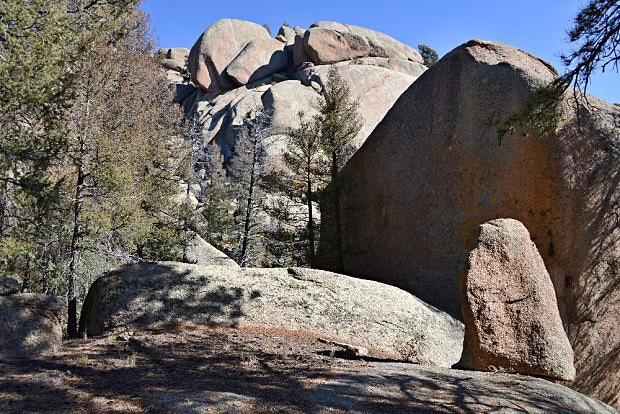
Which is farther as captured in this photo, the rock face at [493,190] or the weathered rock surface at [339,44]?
the weathered rock surface at [339,44]

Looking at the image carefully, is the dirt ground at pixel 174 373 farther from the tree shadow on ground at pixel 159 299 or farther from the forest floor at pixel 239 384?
the tree shadow on ground at pixel 159 299

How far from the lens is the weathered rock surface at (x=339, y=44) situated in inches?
2002

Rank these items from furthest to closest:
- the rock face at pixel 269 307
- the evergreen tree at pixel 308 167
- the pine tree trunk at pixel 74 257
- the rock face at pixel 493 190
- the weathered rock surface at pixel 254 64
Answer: the weathered rock surface at pixel 254 64 < the evergreen tree at pixel 308 167 < the pine tree trunk at pixel 74 257 < the rock face at pixel 493 190 < the rock face at pixel 269 307

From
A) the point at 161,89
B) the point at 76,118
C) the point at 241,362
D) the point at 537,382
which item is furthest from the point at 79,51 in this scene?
the point at 161,89

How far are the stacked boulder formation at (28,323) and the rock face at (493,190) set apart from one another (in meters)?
8.23

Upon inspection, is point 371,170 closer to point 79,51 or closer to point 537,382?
point 79,51

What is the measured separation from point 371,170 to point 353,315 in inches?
264

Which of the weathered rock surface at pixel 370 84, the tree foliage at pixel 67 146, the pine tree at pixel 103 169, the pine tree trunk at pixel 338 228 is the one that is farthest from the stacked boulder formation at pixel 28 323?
the weathered rock surface at pixel 370 84

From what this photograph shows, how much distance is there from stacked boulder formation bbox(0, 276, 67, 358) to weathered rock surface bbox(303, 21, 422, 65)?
45.7 metres

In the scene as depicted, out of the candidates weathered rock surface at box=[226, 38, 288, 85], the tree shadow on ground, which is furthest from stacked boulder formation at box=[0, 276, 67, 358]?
weathered rock surface at box=[226, 38, 288, 85]

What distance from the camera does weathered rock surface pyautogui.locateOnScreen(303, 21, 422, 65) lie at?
167 ft

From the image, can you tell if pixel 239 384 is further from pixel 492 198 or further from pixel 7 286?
pixel 492 198

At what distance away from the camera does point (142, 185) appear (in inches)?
792

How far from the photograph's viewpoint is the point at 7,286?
810 centimetres
